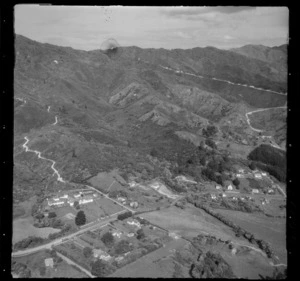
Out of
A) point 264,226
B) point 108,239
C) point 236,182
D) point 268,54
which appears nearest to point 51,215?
point 108,239

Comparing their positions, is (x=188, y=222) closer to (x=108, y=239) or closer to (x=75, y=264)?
(x=108, y=239)

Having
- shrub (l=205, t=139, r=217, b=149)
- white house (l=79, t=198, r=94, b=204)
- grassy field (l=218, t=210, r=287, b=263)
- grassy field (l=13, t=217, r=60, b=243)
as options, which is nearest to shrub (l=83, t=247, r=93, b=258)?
grassy field (l=13, t=217, r=60, b=243)

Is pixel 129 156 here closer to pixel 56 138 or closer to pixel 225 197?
pixel 56 138

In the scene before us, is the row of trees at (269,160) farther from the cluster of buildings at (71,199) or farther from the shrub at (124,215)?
the cluster of buildings at (71,199)

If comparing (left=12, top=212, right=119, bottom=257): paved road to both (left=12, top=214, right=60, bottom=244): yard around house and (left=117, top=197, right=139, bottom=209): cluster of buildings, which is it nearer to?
(left=12, top=214, right=60, bottom=244): yard around house

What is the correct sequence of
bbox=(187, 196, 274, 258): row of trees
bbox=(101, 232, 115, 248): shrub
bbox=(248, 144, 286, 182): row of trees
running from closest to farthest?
bbox=(101, 232, 115, 248): shrub, bbox=(187, 196, 274, 258): row of trees, bbox=(248, 144, 286, 182): row of trees

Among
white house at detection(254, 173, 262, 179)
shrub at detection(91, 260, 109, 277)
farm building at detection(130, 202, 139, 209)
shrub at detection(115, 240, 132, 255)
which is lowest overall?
white house at detection(254, 173, 262, 179)

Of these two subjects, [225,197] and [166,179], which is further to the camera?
[166,179]

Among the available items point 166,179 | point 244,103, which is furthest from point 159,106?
point 166,179
